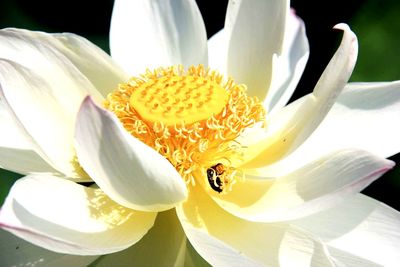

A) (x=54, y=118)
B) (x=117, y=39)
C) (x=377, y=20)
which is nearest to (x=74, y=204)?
(x=54, y=118)

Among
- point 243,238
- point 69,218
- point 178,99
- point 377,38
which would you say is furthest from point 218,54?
point 69,218

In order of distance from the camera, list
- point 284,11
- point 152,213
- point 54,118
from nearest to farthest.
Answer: point 152,213, point 54,118, point 284,11

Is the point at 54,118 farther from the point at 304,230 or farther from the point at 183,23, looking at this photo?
the point at 304,230

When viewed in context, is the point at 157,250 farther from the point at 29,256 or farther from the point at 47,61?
the point at 47,61

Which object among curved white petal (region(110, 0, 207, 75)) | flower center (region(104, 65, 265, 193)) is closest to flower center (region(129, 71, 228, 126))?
flower center (region(104, 65, 265, 193))

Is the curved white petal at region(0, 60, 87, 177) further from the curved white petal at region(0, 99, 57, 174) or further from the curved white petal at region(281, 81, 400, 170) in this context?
the curved white petal at region(281, 81, 400, 170)

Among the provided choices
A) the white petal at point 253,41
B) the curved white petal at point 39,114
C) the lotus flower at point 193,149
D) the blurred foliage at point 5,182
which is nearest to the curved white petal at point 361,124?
the lotus flower at point 193,149
